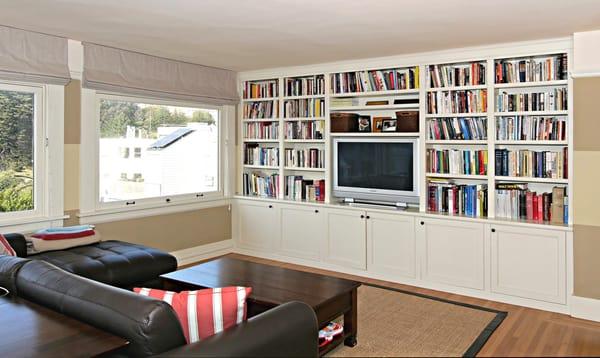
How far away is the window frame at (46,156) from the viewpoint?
417 cm

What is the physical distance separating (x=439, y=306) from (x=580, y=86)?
2.09 metres

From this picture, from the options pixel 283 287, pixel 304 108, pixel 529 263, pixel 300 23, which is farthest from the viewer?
pixel 304 108

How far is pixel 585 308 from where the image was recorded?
12.6 feet

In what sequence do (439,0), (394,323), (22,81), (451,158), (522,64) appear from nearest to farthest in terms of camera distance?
(439,0) → (394,323) → (22,81) → (522,64) → (451,158)

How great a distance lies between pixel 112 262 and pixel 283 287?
4.50ft

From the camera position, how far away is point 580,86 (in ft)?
12.6

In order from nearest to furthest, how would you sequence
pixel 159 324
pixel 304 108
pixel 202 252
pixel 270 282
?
1. pixel 159 324
2. pixel 270 282
3. pixel 304 108
4. pixel 202 252

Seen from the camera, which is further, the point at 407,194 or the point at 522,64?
the point at 407,194

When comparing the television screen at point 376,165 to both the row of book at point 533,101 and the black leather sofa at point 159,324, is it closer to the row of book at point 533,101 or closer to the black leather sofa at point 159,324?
the row of book at point 533,101

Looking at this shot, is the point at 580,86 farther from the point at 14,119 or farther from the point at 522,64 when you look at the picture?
the point at 14,119

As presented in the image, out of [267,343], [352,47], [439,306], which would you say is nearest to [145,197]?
[352,47]

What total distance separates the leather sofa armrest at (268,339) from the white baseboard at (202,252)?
3.78 m

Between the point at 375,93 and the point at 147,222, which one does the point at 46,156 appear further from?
the point at 375,93

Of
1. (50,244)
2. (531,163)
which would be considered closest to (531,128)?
(531,163)
